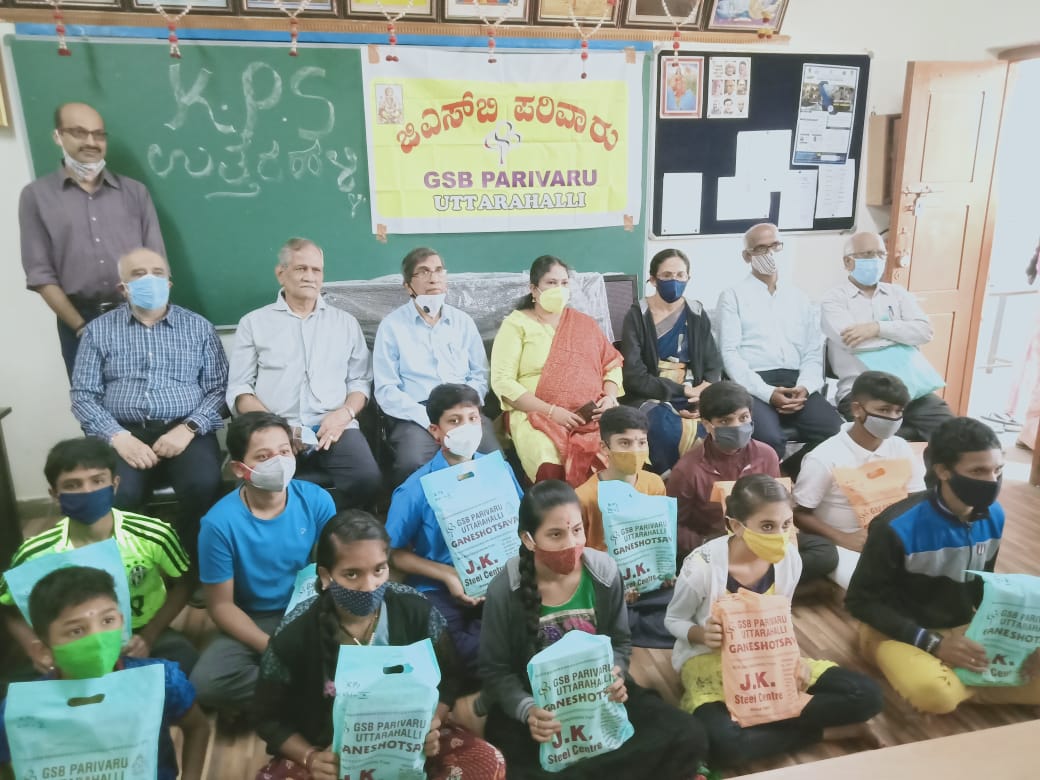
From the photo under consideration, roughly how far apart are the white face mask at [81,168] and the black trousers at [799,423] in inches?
118

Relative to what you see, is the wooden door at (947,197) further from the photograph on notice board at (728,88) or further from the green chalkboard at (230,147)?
the green chalkboard at (230,147)

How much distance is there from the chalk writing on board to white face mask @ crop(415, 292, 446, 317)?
2.95ft

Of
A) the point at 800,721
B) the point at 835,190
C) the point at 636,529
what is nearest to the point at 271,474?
the point at 636,529

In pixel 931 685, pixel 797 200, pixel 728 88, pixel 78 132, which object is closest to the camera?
pixel 931 685

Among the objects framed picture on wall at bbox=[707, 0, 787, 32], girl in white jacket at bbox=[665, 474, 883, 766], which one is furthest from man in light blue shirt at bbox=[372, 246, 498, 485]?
framed picture on wall at bbox=[707, 0, 787, 32]

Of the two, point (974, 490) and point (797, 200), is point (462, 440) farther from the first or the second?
point (797, 200)

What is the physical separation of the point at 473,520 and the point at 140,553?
Answer: 94 centimetres

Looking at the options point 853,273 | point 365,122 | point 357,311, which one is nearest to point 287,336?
point 357,311

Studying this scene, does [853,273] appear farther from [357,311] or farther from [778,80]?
[357,311]

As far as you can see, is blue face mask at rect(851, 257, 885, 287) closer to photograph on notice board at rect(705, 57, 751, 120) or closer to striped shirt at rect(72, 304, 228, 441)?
photograph on notice board at rect(705, 57, 751, 120)

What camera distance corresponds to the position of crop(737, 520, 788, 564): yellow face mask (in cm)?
180

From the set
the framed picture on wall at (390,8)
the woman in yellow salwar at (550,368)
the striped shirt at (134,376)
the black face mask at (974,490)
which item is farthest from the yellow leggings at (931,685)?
the framed picture on wall at (390,8)

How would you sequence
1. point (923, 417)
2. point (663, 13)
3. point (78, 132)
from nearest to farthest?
1. point (78, 132)
2. point (923, 417)
3. point (663, 13)

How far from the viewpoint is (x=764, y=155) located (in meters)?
4.08
